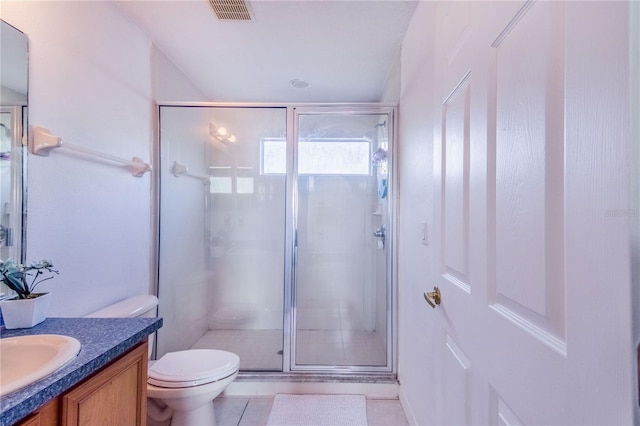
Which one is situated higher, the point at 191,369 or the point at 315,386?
the point at 191,369

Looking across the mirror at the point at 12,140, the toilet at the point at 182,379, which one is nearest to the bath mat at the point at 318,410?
the toilet at the point at 182,379

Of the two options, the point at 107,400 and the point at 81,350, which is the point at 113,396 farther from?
the point at 81,350

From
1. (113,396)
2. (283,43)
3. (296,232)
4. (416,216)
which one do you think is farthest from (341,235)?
(113,396)

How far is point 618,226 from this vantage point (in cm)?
34

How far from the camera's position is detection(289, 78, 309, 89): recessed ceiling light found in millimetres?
2375

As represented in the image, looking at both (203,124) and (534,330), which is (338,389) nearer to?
(534,330)

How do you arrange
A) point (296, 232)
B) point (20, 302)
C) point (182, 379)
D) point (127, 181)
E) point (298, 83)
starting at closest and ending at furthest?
point (20, 302), point (182, 379), point (127, 181), point (296, 232), point (298, 83)

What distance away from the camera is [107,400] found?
833mm

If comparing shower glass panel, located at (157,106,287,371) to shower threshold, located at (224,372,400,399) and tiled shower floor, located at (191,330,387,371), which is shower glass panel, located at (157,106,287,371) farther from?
shower threshold, located at (224,372,400,399)

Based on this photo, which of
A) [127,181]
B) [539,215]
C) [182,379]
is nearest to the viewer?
[539,215]

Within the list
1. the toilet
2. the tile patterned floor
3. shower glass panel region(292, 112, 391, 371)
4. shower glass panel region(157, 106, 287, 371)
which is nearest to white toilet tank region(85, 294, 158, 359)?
the toilet

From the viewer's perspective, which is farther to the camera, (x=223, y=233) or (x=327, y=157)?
(x=223, y=233)

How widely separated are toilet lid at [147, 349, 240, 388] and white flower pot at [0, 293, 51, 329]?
2.03 ft

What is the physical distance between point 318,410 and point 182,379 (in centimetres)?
88
